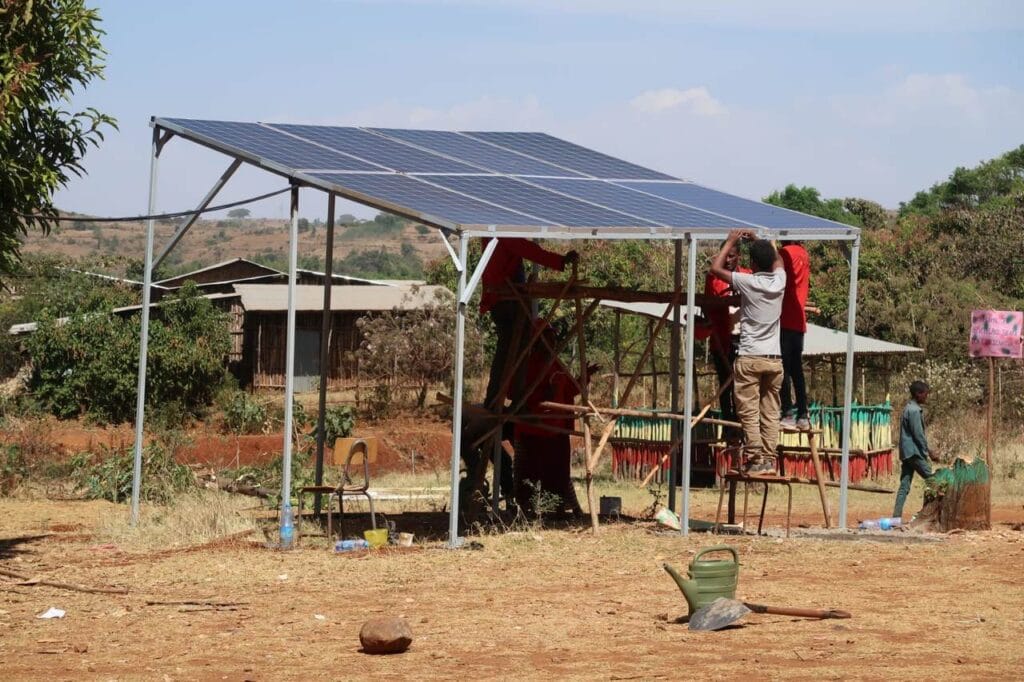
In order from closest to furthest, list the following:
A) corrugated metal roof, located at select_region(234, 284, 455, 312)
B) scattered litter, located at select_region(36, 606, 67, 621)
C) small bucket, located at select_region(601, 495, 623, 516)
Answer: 1. scattered litter, located at select_region(36, 606, 67, 621)
2. small bucket, located at select_region(601, 495, 623, 516)
3. corrugated metal roof, located at select_region(234, 284, 455, 312)

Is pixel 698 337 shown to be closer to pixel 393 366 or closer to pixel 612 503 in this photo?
pixel 612 503

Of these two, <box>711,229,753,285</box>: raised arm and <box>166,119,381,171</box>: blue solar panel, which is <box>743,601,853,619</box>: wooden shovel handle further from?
<box>166,119,381,171</box>: blue solar panel

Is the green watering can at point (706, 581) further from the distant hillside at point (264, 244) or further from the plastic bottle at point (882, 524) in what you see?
the distant hillside at point (264, 244)

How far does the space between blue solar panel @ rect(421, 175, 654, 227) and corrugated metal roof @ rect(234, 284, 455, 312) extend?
1979cm

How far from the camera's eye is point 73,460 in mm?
19938

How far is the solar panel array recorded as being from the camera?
13.2 metres

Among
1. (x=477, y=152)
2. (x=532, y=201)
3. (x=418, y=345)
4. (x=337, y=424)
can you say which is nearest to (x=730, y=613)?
(x=532, y=201)

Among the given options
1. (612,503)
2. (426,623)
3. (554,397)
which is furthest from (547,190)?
(426,623)

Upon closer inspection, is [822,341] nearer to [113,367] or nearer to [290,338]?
[290,338]

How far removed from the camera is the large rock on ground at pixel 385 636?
8.97 meters

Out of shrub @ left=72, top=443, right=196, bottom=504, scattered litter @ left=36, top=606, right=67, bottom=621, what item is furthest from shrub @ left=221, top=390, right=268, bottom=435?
scattered litter @ left=36, top=606, right=67, bottom=621

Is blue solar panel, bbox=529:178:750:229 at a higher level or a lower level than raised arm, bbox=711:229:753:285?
higher

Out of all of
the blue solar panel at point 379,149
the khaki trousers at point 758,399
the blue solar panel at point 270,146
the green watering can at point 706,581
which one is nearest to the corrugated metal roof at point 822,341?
the blue solar panel at point 379,149

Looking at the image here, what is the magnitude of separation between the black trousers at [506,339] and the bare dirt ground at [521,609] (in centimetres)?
145
